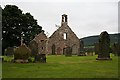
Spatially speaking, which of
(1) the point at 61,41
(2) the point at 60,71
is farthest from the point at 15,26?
(2) the point at 60,71

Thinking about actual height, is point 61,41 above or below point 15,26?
below

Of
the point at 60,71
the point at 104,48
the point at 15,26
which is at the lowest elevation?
the point at 60,71

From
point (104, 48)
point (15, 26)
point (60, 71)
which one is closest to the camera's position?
point (60, 71)

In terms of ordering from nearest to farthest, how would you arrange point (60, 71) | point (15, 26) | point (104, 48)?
point (60, 71) < point (104, 48) < point (15, 26)

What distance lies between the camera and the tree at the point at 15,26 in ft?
166

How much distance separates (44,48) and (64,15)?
806 centimetres

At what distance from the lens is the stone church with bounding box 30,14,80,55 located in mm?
51281

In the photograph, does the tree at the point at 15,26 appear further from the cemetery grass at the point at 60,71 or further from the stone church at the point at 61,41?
the cemetery grass at the point at 60,71

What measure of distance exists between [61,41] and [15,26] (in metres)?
9.24

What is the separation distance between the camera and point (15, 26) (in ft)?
172

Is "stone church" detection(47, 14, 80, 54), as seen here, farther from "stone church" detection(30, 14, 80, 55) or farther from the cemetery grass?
the cemetery grass

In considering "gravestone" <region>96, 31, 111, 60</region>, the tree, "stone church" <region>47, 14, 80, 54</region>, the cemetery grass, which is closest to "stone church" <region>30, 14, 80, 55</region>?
"stone church" <region>47, 14, 80, 54</region>

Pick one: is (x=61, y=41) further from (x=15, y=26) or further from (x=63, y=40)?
(x=15, y=26)

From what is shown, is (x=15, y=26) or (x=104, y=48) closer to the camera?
(x=104, y=48)
